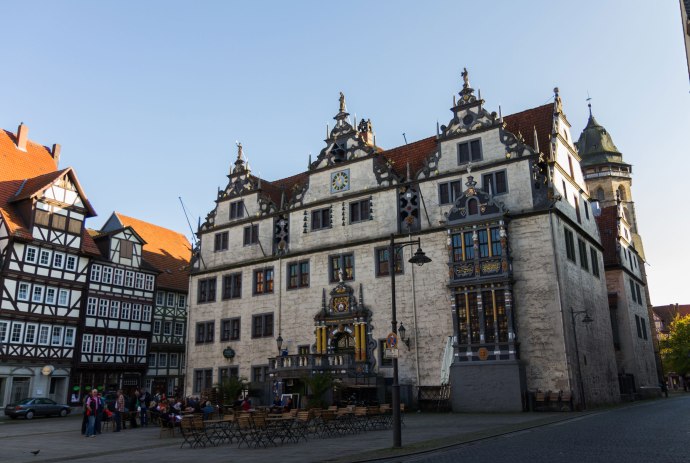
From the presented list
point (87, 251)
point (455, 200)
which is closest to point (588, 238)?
point (455, 200)

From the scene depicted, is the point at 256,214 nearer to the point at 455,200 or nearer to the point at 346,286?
the point at 346,286

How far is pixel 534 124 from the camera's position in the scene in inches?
1359

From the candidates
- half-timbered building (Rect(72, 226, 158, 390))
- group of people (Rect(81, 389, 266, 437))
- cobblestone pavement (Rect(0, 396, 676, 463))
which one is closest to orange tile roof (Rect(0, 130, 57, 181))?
half-timbered building (Rect(72, 226, 158, 390))

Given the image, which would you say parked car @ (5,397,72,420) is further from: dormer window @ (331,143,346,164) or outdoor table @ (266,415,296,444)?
outdoor table @ (266,415,296,444)

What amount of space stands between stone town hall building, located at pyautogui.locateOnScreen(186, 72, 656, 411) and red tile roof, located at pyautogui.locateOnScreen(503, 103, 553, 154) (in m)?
0.10

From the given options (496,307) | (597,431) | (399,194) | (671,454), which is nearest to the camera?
(671,454)

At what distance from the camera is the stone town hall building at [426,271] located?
2928 cm

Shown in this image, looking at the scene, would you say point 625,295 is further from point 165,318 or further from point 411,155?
point 165,318

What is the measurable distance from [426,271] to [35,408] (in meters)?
25.3

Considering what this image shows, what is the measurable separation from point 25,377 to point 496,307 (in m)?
31.0

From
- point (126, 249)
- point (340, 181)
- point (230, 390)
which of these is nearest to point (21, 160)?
point (126, 249)

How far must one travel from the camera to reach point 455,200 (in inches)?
1277

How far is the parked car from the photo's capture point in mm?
35656

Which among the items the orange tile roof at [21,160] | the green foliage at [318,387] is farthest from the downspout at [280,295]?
the orange tile roof at [21,160]
